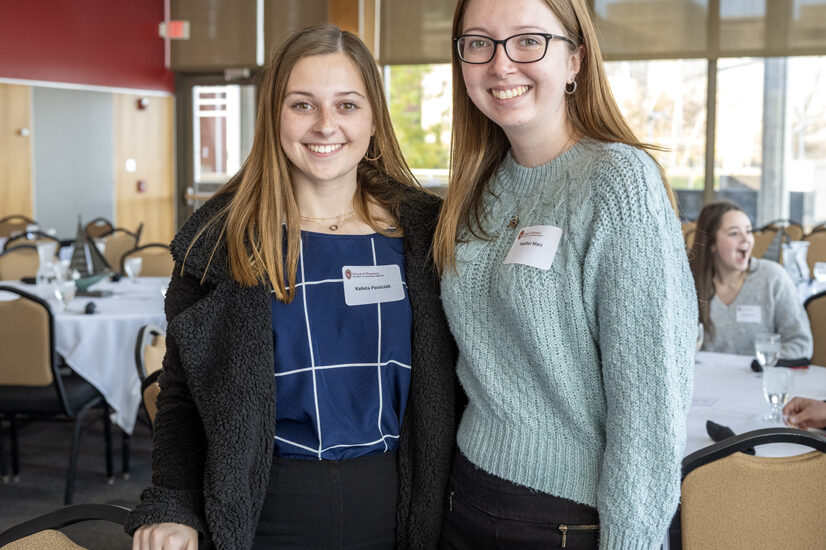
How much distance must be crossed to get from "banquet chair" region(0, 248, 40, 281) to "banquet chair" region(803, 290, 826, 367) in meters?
5.27

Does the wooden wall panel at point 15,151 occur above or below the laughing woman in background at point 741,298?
above

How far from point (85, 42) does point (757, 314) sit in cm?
965

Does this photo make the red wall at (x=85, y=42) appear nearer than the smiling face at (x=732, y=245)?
No

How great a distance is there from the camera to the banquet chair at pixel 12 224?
9445mm

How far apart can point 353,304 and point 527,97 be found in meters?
0.49

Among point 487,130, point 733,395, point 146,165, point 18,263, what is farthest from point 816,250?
point 146,165

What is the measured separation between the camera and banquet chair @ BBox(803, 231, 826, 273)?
7114 millimetres

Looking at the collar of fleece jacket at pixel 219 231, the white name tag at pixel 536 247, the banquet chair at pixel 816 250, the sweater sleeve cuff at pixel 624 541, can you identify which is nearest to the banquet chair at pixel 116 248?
the banquet chair at pixel 816 250

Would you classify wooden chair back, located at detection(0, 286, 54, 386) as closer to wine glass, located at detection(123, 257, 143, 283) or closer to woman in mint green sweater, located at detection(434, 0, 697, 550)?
wine glass, located at detection(123, 257, 143, 283)

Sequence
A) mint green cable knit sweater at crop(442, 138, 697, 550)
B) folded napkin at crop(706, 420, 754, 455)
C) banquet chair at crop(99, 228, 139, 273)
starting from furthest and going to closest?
banquet chair at crop(99, 228, 139, 273) → folded napkin at crop(706, 420, 754, 455) → mint green cable knit sweater at crop(442, 138, 697, 550)

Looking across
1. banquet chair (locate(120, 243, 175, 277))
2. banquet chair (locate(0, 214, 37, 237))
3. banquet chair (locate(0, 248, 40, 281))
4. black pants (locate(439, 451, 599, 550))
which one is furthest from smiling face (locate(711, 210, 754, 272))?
banquet chair (locate(0, 214, 37, 237))

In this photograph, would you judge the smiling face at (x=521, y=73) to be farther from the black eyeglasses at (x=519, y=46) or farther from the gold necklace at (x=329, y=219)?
the gold necklace at (x=329, y=219)

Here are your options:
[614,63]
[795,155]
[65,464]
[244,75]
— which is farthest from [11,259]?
[795,155]

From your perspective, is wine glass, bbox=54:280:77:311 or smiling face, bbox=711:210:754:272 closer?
smiling face, bbox=711:210:754:272
